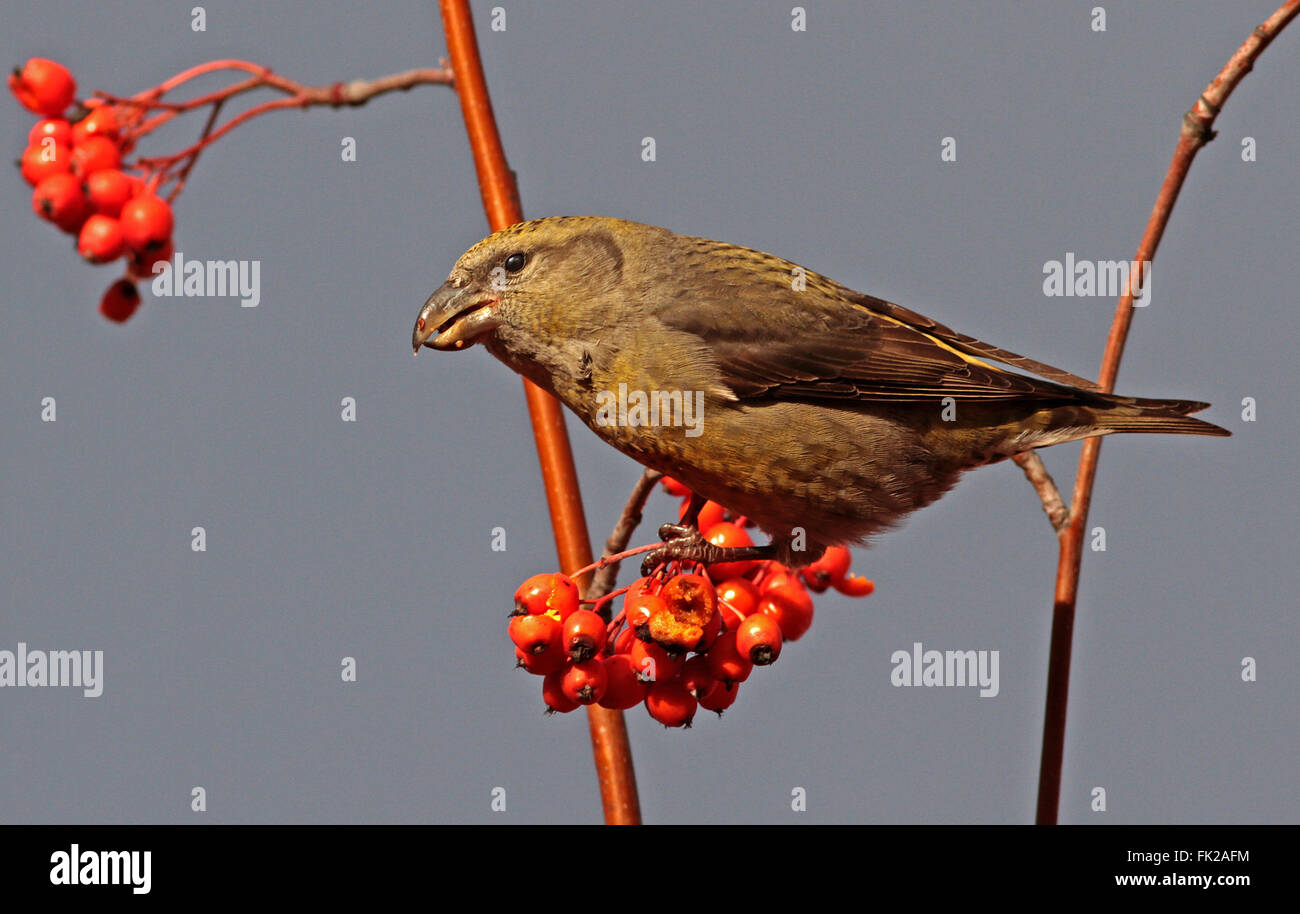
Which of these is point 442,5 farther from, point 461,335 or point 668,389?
point 668,389

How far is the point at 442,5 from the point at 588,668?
174 centimetres

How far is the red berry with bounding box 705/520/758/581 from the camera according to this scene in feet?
10.1

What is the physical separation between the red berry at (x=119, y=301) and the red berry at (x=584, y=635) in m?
1.54

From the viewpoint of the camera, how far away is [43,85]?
314 centimetres

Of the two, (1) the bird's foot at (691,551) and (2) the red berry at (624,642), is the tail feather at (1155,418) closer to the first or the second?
(1) the bird's foot at (691,551)

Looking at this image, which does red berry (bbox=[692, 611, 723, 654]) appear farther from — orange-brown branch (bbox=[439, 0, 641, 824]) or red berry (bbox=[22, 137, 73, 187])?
red berry (bbox=[22, 137, 73, 187])

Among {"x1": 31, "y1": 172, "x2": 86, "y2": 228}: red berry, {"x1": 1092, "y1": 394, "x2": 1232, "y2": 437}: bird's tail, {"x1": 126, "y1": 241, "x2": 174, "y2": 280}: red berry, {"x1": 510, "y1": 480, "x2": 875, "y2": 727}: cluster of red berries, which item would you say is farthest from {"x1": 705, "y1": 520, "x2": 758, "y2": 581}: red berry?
{"x1": 31, "y1": 172, "x2": 86, "y2": 228}: red berry

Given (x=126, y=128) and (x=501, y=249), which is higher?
(x=126, y=128)

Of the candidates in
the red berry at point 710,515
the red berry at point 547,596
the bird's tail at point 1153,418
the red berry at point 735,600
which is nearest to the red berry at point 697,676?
the red berry at point 735,600

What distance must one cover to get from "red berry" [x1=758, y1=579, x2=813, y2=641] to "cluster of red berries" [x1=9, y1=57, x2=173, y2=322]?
1.82 meters

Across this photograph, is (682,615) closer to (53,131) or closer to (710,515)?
(710,515)

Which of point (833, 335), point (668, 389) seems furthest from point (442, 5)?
point (833, 335)

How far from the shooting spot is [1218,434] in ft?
11.7

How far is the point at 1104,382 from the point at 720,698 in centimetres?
131
